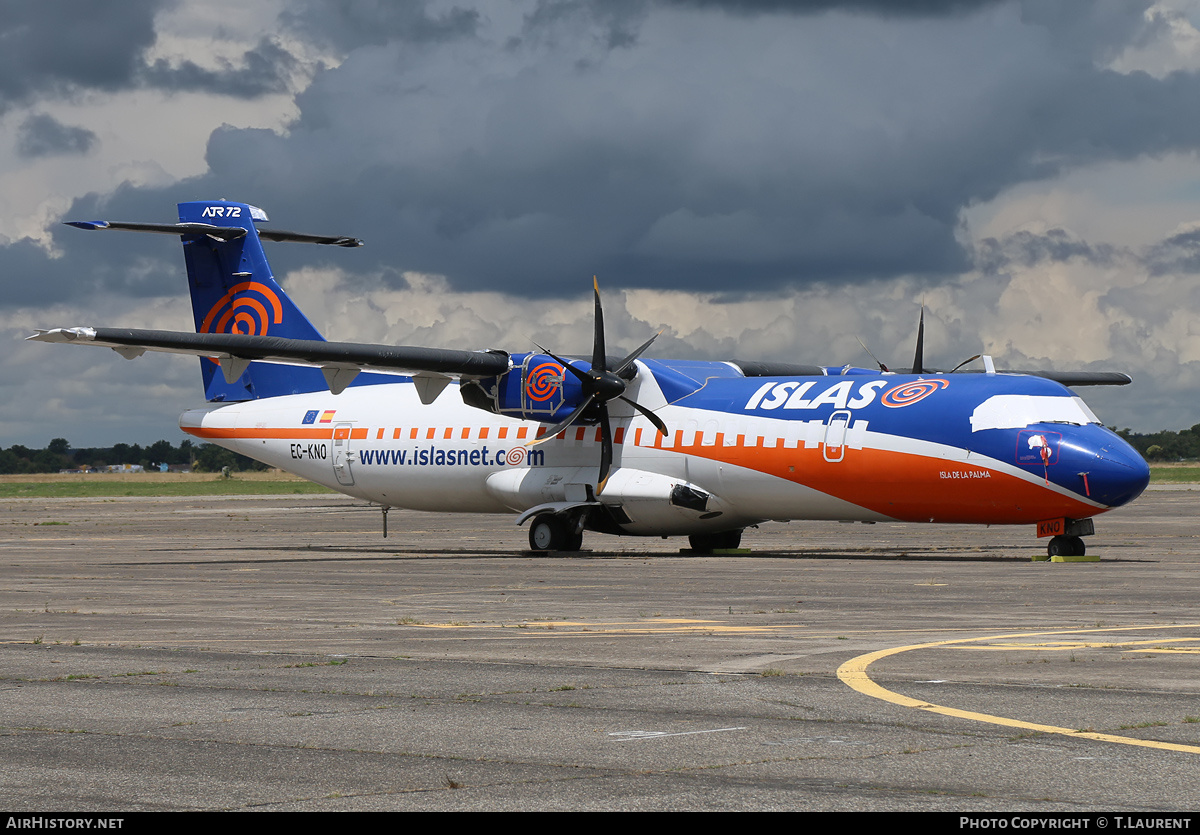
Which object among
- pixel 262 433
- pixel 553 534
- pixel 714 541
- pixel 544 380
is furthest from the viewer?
pixel 262 433

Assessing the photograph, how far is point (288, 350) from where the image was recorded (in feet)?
96.7

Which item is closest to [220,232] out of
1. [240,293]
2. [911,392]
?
[240,293]

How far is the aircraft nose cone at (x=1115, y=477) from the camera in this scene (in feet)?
84.0

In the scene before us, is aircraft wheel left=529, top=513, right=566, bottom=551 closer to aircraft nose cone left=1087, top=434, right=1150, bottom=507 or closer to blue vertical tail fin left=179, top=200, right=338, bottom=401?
blue vertical tail fin left=179, top=200, right=338, bottom=401

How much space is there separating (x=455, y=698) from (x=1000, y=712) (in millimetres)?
3961

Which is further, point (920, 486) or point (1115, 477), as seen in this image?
point (920, 486)

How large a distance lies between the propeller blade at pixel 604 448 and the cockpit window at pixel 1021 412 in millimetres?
8371

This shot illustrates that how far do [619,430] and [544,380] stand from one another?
2.05m

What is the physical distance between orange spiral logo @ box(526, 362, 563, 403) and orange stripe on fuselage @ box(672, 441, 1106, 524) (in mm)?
5050

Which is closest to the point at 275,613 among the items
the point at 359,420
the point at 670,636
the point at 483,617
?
the point at 483,617

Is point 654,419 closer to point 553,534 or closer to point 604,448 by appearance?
point 604,448

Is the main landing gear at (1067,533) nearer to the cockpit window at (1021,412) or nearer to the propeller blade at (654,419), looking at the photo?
the cockpit window at (1021,412)

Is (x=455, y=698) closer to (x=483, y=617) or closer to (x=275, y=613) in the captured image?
(x=483, y=617)

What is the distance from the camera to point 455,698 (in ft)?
35.0
